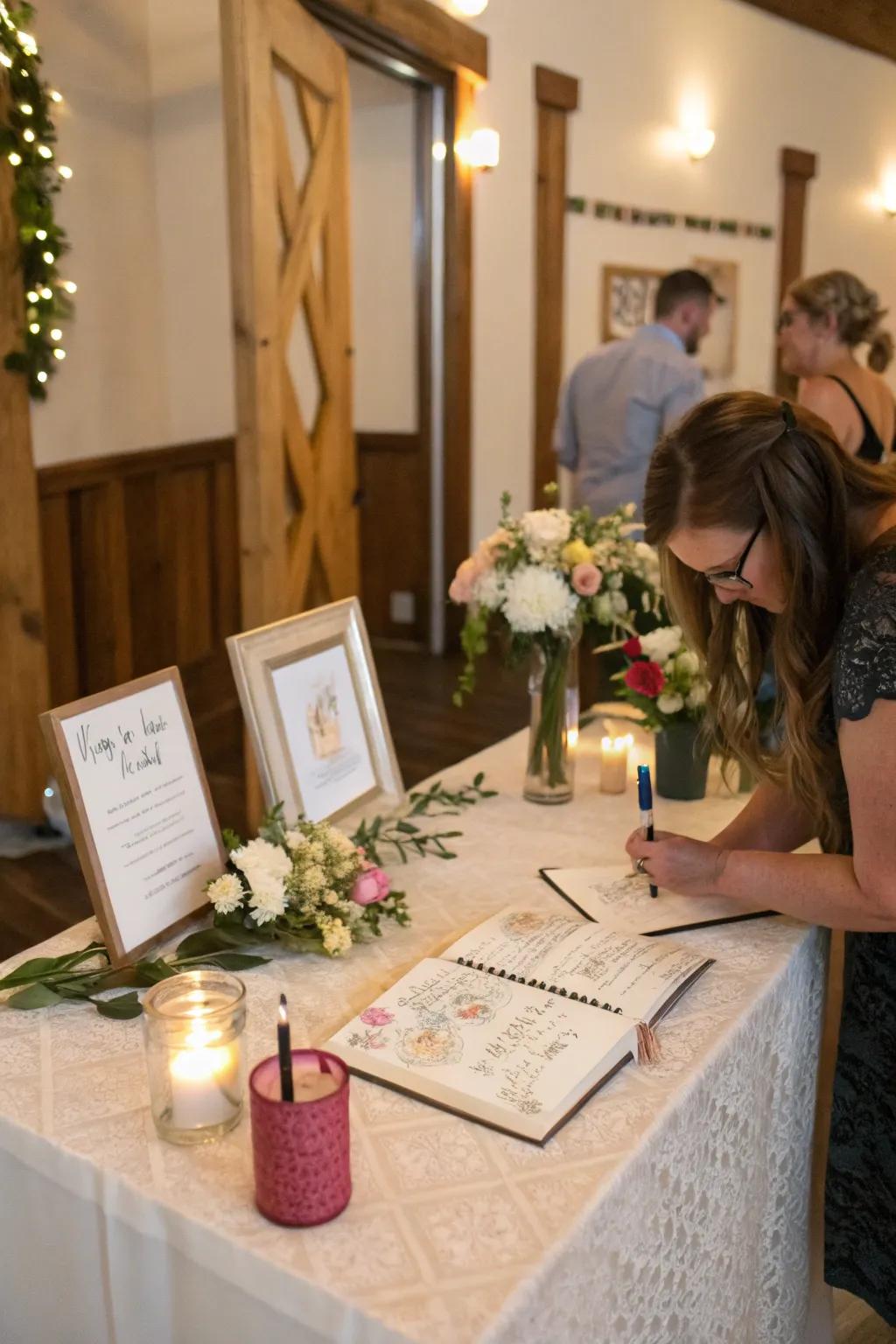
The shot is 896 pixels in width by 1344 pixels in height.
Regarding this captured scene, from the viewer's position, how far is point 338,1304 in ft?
2.73

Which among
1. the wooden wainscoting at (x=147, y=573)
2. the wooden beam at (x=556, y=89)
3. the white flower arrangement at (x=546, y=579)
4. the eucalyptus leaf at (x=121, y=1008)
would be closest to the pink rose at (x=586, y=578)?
the white flower arrangement at (x=546, y=579)

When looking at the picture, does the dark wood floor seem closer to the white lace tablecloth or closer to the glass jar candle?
the white lace tablecloth

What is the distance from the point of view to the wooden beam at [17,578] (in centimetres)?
328

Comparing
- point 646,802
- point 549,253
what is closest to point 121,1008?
point 646,802

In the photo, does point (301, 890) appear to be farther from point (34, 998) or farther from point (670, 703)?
point (670, 703)

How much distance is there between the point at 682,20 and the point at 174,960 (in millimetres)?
6392

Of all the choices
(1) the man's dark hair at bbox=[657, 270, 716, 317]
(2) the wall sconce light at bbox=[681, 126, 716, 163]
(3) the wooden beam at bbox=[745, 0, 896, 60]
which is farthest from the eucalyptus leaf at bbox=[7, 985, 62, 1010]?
(3) the wooden beam at bbox=[745, 0, 896, 60]

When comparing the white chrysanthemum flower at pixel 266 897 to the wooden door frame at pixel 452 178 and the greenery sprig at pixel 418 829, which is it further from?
the wooden door frame at pixel 452 178

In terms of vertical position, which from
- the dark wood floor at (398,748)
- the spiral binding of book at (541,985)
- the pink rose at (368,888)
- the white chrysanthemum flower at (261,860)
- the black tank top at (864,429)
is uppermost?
the black tank top at (864,429)

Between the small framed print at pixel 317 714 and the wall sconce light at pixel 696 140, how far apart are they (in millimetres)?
5641

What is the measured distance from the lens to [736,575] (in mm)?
1309

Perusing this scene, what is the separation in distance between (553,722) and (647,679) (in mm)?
152

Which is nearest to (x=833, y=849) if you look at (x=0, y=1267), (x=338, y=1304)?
(x=338, y=1304)

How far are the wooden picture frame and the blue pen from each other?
4.97 meters
